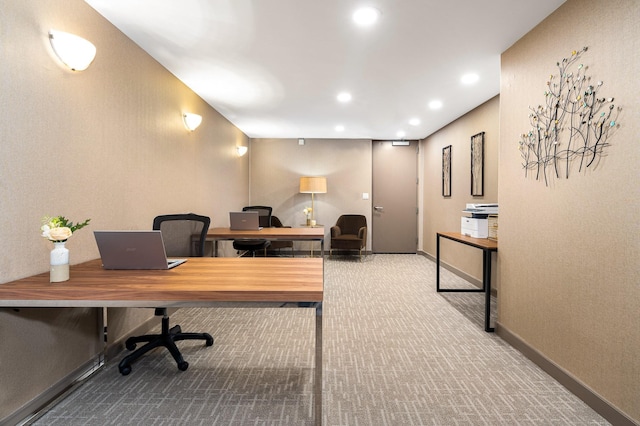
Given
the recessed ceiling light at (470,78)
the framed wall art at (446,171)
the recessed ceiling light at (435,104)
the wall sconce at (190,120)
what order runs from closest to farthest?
the recessed ceiling light at (470,78) < the wall sconce at (190,120) < the recessed ceiling light at (435,104) < the framed wall art at (446,171)

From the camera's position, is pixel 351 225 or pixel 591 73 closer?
pixel 591 73

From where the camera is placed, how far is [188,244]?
2.56 m

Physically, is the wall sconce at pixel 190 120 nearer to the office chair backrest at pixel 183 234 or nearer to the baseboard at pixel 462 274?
the office chair backrest at pixel 183 234

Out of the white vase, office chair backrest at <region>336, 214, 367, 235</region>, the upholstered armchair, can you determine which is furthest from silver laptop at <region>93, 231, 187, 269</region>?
office chair backrest at <region>336, 214, 367, 235</region>

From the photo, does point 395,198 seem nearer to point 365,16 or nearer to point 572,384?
point 365,16

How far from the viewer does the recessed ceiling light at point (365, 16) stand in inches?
86.7

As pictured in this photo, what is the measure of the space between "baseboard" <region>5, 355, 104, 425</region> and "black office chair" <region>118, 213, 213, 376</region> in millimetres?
189

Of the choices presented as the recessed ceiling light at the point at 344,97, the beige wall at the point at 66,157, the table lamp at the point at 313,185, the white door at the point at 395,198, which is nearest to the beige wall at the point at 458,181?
the white door at the point at 395,198

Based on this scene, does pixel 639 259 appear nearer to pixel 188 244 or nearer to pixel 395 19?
pixel 395 19

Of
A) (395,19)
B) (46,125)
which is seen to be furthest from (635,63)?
(46,125)

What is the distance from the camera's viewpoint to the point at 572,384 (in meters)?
1.96

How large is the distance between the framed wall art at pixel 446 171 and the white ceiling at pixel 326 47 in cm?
99

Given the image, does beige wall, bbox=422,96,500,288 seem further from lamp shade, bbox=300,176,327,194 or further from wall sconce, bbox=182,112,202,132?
wall sconce, bbox=182,112,202,132

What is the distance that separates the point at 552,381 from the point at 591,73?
182 cm
